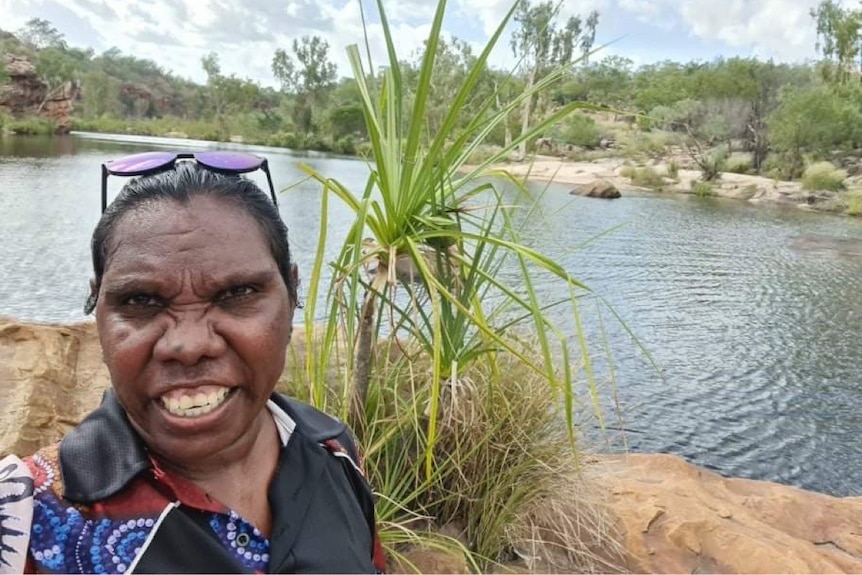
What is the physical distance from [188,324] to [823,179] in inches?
1155

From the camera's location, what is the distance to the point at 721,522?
141 inches

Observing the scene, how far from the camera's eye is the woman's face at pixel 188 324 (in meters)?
0.89

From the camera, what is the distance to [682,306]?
9664 mm

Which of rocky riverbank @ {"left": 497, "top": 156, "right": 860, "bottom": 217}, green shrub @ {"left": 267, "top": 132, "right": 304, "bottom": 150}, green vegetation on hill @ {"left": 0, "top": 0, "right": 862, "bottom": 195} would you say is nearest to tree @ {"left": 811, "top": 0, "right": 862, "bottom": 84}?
green vegetation on hill @ {"left": 0, "top": 0, "right": 862, "bottom": 195}

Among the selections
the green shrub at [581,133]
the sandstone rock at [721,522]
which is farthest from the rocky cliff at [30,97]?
the sandstone rock at [721,522]

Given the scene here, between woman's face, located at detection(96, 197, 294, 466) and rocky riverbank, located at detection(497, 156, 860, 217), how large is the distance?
69.7ft

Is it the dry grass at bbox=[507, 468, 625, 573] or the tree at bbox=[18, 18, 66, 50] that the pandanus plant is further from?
the tree at bbox=[18, 18, 66, 50]

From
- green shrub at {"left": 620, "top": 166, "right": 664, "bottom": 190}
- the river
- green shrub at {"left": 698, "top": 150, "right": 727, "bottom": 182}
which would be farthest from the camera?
green shrub at {"left": 698, "top": 150, "right": 727, "bottom": 182}

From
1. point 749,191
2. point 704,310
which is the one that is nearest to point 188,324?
point 704,310

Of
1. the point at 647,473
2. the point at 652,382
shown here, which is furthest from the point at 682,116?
the point at 647,473

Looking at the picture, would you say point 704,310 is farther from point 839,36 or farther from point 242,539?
point 839,36

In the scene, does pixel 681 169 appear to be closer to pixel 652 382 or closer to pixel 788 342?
pixel 788 342

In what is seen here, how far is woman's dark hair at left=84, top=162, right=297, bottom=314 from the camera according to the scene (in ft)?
3.14

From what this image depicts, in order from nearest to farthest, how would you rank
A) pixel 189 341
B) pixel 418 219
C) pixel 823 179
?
1. pixel 189 341
2. pixel 418 219
3. pixel 823 179
